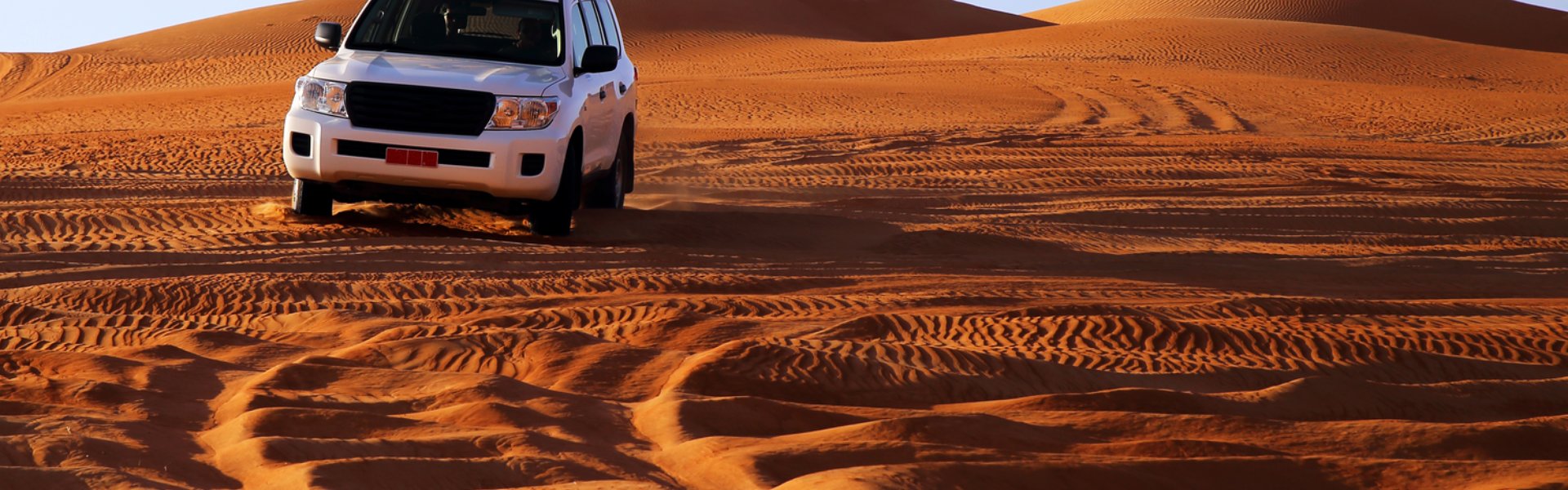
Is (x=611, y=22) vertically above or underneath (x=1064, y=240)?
above

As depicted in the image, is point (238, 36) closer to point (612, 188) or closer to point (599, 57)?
point (612, 188)

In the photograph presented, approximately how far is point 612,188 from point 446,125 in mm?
1922

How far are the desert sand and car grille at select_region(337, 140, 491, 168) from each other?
0.48 metres

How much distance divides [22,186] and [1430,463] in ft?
32.1

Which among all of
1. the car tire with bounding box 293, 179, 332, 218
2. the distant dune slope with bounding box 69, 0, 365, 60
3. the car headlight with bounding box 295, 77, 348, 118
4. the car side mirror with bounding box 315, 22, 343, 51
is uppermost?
the car side mirror with bounding box 315, 22, 343, 51

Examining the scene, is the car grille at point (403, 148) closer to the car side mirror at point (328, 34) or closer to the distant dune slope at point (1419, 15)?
the car side mirror at point (328, 34)

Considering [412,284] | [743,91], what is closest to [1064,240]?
[412,284]

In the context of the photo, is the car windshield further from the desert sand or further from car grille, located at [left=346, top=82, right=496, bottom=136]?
the desert sand

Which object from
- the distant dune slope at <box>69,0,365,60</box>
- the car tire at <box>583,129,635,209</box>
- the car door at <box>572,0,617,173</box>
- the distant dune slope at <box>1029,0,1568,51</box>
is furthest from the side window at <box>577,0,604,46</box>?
the distant dune slope at <box>1029,0,1568,51</box>

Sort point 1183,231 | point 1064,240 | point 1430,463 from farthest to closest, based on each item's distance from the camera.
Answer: point 1183,231
point 1064,240
point 1430,463

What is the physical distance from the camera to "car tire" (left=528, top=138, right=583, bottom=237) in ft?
28.0

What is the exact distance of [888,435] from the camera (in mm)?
4195

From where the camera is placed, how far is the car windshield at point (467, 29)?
9.02 meters

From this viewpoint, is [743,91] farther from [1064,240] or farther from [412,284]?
[412,284]
